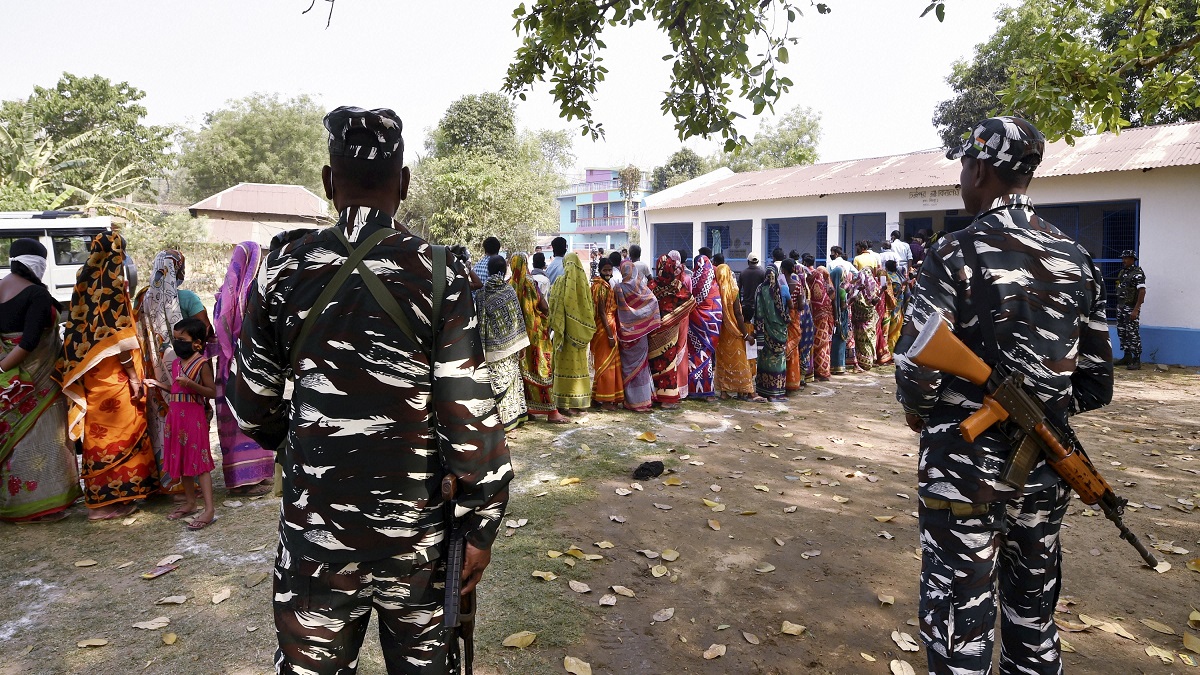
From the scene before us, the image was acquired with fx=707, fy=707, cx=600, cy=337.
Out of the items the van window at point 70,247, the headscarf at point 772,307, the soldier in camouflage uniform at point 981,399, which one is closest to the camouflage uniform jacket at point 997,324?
the soldier in camouflage uniform at point 981,399

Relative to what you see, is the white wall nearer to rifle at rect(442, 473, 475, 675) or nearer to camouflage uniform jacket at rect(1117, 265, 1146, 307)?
camouflage uniform jacket at rect(1117, 265, 1146, 307)

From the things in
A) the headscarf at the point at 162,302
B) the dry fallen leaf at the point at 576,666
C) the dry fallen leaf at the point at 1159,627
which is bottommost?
the dry fallen leaf at the point at 1159,627

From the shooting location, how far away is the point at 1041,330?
2271mm

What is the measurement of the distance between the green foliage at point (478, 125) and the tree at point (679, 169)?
14.9 metres

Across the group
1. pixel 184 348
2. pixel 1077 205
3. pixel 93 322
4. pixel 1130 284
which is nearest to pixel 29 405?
pixel 93 322

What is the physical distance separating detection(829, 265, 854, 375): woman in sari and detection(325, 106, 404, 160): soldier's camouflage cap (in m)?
9.48

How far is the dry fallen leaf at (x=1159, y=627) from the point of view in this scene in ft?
11.4

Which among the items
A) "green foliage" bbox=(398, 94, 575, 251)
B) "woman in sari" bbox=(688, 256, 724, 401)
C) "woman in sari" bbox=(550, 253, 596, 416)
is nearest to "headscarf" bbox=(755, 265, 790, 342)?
"woman in sari" bbox=(688, 256, 724, 401)

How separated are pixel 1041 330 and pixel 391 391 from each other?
2.01m

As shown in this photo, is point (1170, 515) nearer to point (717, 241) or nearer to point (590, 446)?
point (590, 446)

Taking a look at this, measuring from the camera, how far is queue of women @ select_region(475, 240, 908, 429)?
7512 millimetres

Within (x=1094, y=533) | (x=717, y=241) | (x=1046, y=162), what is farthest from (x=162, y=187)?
(x=1094, y=533)

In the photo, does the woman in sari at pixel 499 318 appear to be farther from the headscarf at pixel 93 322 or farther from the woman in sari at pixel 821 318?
the woman in sari at pixel 821 318

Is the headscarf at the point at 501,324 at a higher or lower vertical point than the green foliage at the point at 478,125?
lower
